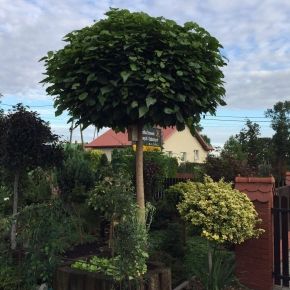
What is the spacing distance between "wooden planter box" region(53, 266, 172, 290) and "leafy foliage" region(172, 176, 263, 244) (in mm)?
956

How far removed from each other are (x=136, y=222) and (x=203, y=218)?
4.34 feet

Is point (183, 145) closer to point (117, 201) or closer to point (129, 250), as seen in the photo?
point (117, 201)

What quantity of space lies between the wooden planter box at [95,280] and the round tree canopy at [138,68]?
1.84 metres

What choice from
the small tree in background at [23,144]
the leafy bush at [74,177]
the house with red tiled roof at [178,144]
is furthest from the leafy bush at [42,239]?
the house with red tiled roof at [178,144]

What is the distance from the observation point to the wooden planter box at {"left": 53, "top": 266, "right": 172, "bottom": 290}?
507 centimetres

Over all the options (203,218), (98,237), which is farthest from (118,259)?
(98,237)

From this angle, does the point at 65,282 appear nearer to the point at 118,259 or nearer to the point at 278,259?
the point at 118,259

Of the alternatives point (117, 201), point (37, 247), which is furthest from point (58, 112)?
point (37, 247)

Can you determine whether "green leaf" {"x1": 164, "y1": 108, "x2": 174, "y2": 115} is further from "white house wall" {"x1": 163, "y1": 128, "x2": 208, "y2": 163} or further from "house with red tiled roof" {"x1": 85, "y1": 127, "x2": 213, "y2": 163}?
"white house wall" {"x1": 163, "y1": 128, "x2": 208, "y2": 163}

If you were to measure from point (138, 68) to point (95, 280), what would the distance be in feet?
8.08

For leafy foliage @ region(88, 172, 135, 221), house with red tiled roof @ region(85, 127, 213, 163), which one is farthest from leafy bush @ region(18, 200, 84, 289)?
house with red tiled roof @ region(85, 127, 213, 163)

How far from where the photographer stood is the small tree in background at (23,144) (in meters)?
6.99

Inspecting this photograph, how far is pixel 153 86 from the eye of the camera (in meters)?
5.39

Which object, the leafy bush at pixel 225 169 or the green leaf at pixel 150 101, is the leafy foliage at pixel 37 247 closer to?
the green leaf at pixel 150 101
